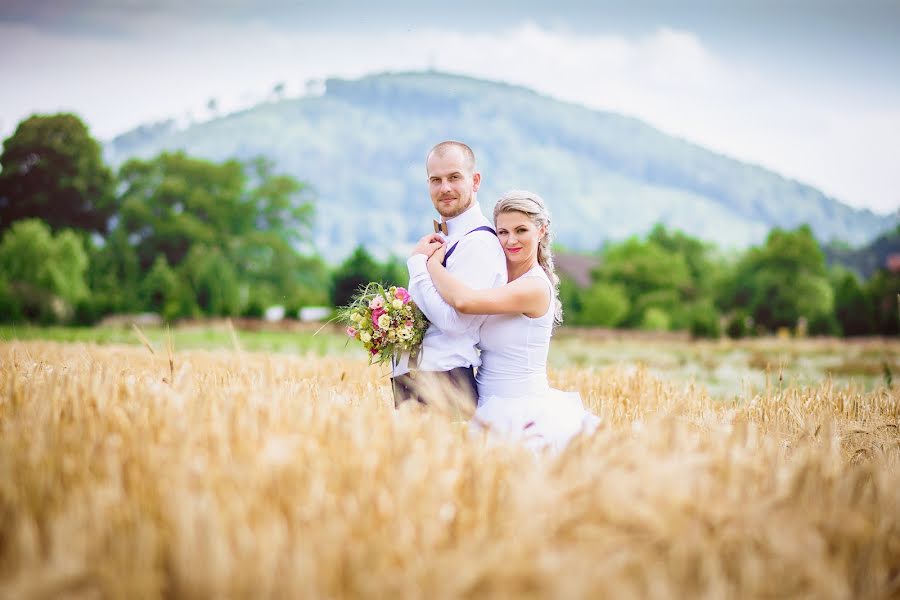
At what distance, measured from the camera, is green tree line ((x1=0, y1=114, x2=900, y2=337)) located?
40.0m

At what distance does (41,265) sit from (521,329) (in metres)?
42.2

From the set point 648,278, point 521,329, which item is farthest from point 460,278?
point 648,278

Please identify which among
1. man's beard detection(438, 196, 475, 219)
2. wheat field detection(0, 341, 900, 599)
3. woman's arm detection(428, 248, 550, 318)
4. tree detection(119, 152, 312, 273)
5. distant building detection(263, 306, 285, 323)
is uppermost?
tree detection(119, 152, 312, 273)

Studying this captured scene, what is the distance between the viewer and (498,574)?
2.09 m

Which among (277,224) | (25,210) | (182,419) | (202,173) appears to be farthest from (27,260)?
(182,419)

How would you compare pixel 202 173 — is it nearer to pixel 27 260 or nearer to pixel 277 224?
pixel 277 224

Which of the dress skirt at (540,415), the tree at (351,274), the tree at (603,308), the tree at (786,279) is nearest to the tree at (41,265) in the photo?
the tree at (351,274)

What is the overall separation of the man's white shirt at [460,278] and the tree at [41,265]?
3657 cm

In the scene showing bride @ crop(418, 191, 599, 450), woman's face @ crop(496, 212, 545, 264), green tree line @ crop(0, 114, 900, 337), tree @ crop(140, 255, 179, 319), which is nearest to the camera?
bride @ crop(418, 191, 599, 450)

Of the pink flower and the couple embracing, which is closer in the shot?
the couple embracing

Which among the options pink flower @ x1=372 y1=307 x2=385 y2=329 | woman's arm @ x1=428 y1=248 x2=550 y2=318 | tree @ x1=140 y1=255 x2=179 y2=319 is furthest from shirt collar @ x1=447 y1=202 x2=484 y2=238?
tree @ x1=140 y1=255 x2=179 y2=319

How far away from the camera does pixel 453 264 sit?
5559mm

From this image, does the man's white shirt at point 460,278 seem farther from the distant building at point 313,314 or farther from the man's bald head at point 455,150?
the distant building at point 313,314

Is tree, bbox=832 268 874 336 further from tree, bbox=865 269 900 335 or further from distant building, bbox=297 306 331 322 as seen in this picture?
distant building, bbox=297 306 331 322
